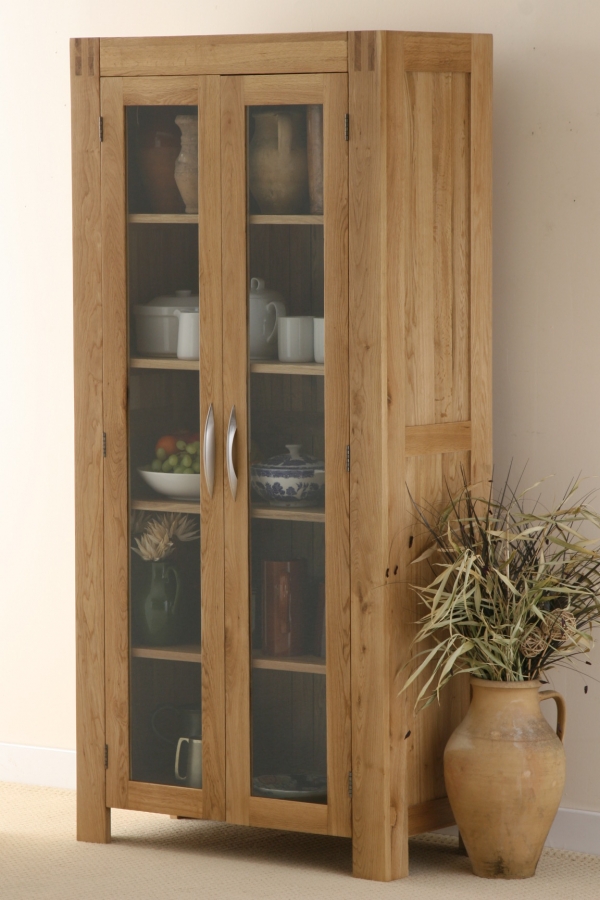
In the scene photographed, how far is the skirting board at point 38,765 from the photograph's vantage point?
3799 mm

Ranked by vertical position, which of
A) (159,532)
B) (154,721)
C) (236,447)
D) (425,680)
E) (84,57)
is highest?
(84,57)

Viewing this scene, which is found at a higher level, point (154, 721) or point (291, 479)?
point (291, 479)

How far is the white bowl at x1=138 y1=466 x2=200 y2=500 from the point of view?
313 cm

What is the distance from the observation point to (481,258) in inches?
121

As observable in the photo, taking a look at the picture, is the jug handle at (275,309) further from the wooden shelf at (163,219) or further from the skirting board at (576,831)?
the skirting board at (576,831)

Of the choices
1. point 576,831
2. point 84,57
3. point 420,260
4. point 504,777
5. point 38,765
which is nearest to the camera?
point 504,777

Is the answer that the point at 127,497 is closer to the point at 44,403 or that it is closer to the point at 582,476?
the point at 44,403

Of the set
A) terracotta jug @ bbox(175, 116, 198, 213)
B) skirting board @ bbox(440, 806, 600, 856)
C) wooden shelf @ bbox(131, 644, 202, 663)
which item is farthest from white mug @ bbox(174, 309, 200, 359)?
skirting board @ bbox(440, 806, 600, 856)

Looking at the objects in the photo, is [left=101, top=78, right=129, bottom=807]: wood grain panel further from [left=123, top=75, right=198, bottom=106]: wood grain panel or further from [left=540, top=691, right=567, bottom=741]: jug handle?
[left=540, top=691, right=567, bottom=741]: jug handle

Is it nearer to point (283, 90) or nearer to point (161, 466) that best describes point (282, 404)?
point (161, 466)

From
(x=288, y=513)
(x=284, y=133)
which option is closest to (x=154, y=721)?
(x=288, y=513)

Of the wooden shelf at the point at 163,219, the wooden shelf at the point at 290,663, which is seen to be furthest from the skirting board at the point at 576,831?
the wooden shelf at the point at 163,219


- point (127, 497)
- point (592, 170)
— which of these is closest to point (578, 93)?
point (592, 170)

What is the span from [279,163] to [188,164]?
0.24 meters
